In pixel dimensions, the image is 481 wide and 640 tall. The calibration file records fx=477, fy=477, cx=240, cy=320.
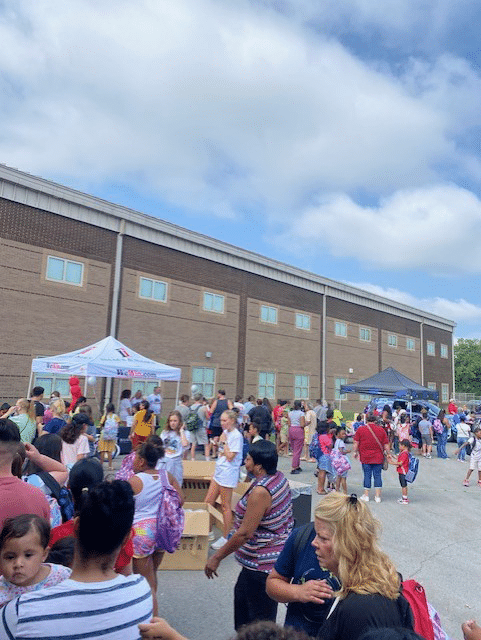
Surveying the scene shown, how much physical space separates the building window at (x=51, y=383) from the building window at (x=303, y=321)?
15.8 m

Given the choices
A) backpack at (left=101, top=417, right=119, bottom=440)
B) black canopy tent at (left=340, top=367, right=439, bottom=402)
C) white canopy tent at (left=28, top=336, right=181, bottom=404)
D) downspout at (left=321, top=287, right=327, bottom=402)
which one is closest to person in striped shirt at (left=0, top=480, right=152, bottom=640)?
backpack at (left=101, top=417, right=119, bottom=440)

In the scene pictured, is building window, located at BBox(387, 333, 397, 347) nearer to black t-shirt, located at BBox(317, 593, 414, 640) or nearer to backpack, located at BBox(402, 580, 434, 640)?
backpack, located at BBox(402, 580, 434, 640)

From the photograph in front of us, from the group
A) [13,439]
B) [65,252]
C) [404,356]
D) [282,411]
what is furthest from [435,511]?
[404,356]

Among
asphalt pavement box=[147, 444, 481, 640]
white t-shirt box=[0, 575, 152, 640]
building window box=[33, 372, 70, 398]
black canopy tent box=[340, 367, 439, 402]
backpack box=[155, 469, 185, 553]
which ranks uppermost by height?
black canopy tent box=[340, 367, 439, 402]

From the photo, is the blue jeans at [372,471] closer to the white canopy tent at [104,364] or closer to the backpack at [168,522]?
the backpack at [168,522]

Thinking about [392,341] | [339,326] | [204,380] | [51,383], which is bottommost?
[51,383]

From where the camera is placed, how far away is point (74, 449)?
664 centimetres

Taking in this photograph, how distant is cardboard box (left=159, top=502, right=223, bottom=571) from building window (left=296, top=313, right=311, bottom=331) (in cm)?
2475

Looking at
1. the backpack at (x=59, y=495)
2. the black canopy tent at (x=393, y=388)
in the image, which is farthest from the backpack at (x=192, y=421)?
the black canopy tent at (x=393, y=388)

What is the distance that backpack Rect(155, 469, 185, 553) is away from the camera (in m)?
4.11

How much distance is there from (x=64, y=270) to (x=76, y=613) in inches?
724

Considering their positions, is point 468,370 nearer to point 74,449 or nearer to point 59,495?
point 74,449

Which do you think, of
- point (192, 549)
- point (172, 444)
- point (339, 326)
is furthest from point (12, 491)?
point (339, 326)

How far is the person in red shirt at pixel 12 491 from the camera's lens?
2.82 m
